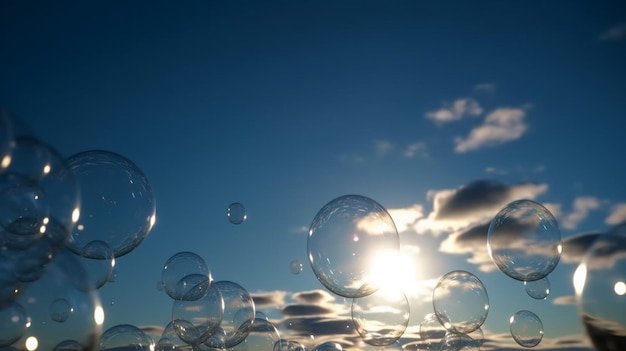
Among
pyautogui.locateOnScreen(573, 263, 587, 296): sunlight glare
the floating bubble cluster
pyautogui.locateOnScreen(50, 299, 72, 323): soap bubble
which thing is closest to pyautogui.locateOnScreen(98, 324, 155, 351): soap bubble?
the floating bubble cluster

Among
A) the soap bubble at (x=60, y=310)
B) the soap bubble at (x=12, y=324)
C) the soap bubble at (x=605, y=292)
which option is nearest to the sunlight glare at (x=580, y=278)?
the soap bubble at (x=605, y=292)

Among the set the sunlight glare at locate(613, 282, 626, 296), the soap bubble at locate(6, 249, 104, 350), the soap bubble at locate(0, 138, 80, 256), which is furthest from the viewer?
the soap bubble at locate(0, 138, 80, 256)

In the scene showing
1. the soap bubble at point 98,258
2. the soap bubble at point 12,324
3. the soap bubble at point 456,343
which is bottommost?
the soap bubble at point 456,343

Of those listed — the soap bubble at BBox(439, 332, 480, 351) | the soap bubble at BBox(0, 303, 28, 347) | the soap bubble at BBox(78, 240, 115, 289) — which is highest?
the soap bubble at BBox(78, 240, 115, 289)

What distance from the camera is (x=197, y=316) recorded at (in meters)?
13.5

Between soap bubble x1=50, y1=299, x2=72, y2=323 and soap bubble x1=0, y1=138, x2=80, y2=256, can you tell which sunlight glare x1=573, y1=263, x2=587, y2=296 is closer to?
soap bubble x1=50, y1=299, x2=72, y2=323

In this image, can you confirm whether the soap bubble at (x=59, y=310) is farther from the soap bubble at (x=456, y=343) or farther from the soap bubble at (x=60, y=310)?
the soap bubble at (x=456, y=343)

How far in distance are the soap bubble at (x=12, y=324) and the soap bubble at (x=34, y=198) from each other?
0.84 metres

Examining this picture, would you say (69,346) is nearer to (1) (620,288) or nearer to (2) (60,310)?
(2) (60,310)

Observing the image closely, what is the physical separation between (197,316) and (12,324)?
836 cm

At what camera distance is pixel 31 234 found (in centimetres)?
613

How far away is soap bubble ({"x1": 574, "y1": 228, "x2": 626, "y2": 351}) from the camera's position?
15.6ft

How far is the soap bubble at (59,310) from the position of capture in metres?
5.38

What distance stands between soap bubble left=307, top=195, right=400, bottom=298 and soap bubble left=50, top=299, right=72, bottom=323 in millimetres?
5334
